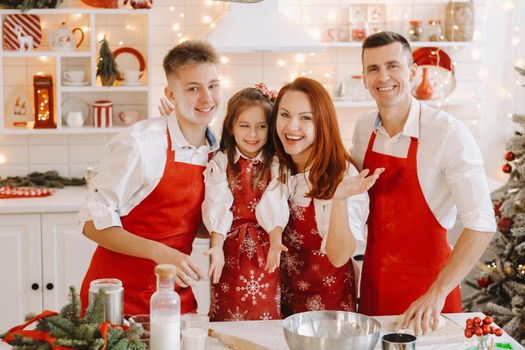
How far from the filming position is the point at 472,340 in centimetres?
247

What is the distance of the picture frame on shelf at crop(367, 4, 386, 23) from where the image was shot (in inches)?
208

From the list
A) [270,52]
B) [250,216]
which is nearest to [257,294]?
[250,216]

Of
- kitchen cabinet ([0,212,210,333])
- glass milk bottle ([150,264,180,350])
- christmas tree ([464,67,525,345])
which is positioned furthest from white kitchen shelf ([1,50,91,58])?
glass milk bottle ([150,264,180,350])

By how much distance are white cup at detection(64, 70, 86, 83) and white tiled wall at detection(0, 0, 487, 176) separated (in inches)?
14.1

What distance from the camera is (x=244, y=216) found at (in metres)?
2.99

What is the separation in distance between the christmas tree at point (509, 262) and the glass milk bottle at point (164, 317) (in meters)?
2.44

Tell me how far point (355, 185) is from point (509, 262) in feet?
6.80

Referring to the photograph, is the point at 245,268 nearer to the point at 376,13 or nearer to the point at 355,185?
the point at 355,185

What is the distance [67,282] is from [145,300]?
1.88 m

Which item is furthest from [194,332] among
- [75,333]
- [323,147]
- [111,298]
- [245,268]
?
[323,147]

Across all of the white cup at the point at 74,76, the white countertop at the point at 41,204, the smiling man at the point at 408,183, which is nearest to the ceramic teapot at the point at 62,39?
the white cup at the point at 74,76

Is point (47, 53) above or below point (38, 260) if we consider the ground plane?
above

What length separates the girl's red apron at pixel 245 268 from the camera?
2912 millimetres

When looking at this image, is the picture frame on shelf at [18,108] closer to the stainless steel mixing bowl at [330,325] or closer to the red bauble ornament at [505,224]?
the red bauble ornament at [505,224]
